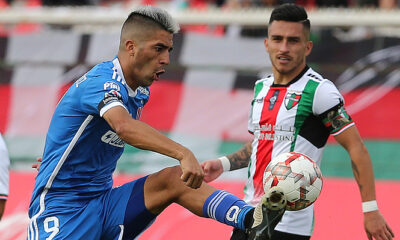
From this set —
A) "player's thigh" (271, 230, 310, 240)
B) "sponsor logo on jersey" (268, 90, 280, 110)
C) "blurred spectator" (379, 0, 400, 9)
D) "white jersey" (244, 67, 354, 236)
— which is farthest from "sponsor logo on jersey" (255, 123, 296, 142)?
"blurred spectator" (379, 0, 400, 9)

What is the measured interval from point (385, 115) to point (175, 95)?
2.78 meters

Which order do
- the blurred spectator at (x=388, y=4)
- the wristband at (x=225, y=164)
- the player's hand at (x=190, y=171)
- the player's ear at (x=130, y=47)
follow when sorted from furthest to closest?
the blurred spectator at (x=388, y=4) → the wristband at (x=225, y=164) → the player's ear at (x=130, y=47) → the player's hand at (x=190, y=171)

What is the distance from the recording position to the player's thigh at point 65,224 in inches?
180

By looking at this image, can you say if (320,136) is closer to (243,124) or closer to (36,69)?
(243,124)

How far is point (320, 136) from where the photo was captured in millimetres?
5102

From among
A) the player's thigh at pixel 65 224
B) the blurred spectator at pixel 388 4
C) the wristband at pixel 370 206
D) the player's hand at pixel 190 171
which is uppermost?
the blurred spectator at pixel 388 4

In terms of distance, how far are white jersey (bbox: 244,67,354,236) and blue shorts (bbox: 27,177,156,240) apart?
92 cm

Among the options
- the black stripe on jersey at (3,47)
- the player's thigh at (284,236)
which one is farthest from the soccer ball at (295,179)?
the black stripe on jersey at (3,47)

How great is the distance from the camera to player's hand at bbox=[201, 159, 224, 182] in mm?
5359

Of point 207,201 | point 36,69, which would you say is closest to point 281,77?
point 207,201

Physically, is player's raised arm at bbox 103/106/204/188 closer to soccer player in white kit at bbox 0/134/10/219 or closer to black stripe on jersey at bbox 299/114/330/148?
black stripe on jersey at bbox 299/114/330/148

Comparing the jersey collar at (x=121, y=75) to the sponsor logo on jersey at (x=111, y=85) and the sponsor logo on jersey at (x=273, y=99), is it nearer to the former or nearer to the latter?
the sponsor logo on jersey at (x=111, y=85)

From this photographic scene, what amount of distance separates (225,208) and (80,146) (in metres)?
0.97

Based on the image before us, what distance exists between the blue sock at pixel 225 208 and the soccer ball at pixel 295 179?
0.25 metres
